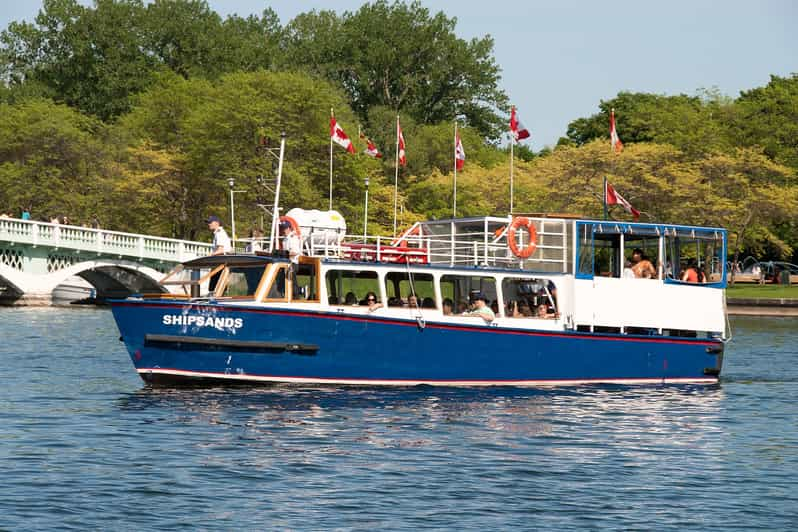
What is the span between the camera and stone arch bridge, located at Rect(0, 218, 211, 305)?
261 ft

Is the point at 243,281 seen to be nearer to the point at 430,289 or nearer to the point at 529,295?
the point at 430,289

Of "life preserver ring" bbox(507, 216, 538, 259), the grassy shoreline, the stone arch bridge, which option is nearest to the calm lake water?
"life preserver ring" bbox(507, 216, 538, 259)

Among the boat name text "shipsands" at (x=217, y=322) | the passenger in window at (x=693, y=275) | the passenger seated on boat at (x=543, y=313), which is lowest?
the boat name text "shipsands" at (x=217, y=322)

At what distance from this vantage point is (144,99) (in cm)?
11475

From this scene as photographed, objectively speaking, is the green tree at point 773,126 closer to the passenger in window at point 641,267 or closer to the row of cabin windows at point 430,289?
the passenger in window at point 641,267

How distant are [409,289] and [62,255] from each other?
53.1m

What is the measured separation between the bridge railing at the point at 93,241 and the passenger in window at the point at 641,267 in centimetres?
4986

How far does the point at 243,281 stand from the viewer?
3186 centimetres

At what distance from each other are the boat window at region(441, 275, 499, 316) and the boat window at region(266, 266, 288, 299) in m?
4.10

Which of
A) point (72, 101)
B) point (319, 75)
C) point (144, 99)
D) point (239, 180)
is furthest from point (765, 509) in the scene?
point (72, 101)

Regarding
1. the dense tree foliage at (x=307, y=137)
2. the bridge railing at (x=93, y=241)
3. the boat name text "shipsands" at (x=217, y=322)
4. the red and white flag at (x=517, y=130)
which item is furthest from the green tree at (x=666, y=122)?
the boat name text "shipsands" at (x=217, y=322)

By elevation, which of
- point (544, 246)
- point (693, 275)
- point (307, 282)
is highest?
point (544, 246)

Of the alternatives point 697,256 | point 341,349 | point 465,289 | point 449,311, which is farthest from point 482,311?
point 697,256

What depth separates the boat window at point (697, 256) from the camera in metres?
36.4
